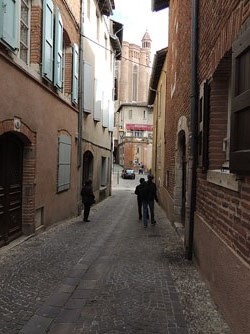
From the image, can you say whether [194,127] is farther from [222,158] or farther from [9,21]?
[9,21]

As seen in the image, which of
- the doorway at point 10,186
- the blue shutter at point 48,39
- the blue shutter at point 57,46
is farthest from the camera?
the blue shutter at point 57,46

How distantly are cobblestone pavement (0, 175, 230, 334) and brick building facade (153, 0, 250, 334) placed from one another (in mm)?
377

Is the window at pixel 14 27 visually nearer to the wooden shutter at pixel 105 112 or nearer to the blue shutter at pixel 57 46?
the blue shutter at pixel 57 46

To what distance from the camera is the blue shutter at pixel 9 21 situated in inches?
292

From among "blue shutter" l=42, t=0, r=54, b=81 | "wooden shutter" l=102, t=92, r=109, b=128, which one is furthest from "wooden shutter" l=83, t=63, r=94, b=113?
"blue shutter" l=42, t=0, r=54, b=81

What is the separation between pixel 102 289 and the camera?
5953 mm

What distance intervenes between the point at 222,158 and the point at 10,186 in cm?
479

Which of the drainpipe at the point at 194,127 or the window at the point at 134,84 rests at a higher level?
the window at the point at 134,84

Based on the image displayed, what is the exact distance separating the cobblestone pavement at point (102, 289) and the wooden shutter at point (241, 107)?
5.69 ft

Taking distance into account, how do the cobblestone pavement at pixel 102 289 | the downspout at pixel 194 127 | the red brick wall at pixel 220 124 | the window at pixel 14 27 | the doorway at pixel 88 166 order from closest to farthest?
the red brick wall at pixel 220 124 → the cobblestone pavement at pixel 102 289 → the window at pixel 14 27 → the downspout at pixel 194 127 → the doorway at pixel 88 166

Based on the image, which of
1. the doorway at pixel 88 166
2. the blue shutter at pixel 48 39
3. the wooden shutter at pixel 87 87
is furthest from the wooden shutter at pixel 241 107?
the doorway at pixel 88 166

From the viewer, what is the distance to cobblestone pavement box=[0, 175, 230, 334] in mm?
4617

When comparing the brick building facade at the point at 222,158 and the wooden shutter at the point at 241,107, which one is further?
the brick building facade at the point at 222,158

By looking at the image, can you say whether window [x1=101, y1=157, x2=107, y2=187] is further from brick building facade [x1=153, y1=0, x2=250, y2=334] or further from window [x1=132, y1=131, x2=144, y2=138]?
window [x1=132, y1=131, x2=144, y2=138]
